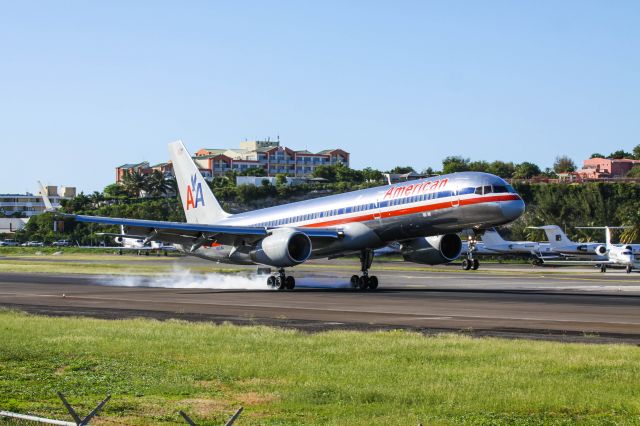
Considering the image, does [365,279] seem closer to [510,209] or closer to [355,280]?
[355,280]

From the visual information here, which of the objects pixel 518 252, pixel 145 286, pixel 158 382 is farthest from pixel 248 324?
pixel 518 252

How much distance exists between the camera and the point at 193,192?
60219 mm

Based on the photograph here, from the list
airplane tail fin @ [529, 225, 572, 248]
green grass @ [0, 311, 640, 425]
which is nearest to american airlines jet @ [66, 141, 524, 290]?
green grass @ [0, 311, 640, 425]

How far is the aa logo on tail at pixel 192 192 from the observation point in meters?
59.8

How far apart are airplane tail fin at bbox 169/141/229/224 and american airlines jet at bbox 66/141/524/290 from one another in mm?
4601

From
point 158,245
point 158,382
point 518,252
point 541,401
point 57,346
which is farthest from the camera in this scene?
point 158,245

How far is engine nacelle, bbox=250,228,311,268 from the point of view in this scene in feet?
152

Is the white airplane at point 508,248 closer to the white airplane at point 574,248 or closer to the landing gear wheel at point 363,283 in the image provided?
the white airplane at point 574,248

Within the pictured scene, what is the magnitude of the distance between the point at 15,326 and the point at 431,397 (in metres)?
15.5

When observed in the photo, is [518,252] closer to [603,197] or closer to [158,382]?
[603,197]

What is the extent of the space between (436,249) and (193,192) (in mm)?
18726

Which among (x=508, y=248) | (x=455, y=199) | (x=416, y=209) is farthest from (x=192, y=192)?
(x=508, y=248)

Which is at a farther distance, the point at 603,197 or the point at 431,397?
the point at 603,197

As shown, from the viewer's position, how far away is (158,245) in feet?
440
